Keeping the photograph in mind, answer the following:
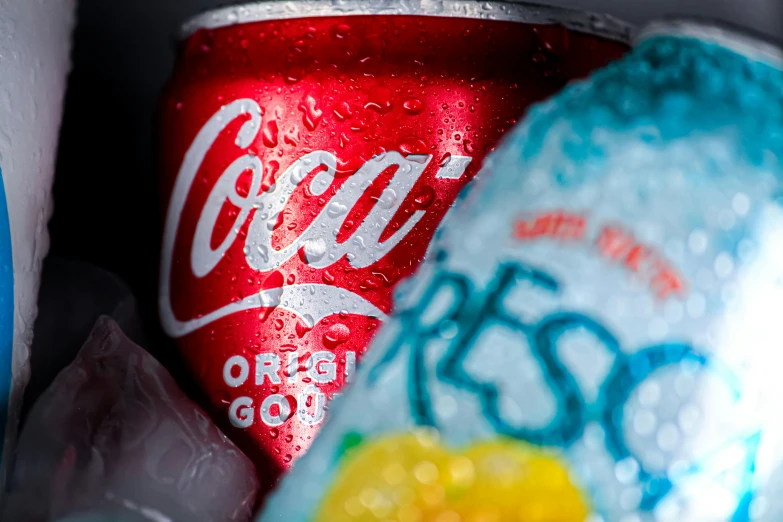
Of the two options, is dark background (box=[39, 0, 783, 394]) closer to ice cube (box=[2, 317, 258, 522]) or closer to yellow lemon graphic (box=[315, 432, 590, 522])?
ice cube (box=[2, 317, 258, 522])

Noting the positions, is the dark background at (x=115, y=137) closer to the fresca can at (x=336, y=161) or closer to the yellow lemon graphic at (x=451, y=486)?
the fresca can at (x=336, y=161)

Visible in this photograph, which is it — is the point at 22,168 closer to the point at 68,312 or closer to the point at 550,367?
the point at 68,312

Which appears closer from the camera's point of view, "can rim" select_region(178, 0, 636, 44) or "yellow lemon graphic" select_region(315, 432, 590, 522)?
"yellow lemon graphic" select_region(315, 432, 590, 522)

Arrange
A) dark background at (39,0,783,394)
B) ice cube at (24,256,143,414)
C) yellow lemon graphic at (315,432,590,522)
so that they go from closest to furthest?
yellow lemon graphic at (315,432,590,522), ice cube at (24,256,143,414), dark background at (39,0,783,394)

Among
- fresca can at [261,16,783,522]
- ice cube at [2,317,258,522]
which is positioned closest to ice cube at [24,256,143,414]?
ice cube at [2,317,258,522]

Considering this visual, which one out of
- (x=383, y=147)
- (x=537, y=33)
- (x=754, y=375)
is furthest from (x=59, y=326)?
(x=754, y=375)

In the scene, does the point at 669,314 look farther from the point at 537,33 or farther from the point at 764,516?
the point at 537,33

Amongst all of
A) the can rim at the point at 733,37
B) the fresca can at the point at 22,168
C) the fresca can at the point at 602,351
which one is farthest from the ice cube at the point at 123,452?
the can rim at the point at 733,37
